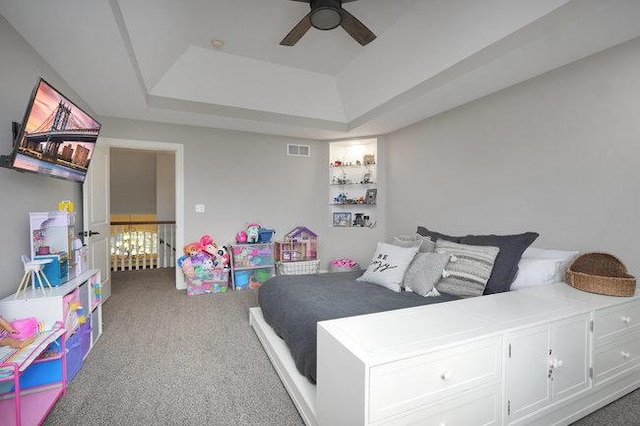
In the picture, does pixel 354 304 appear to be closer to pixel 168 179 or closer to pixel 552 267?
pixel 552 267

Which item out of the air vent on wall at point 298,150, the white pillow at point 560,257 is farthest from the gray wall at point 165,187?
the white pillow at point 560,257

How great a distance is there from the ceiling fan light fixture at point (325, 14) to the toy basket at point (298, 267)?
313cm

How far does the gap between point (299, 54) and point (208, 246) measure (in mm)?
2743

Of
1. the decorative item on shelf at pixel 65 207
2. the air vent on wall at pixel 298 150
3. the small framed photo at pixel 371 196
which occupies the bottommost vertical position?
the decorative item on shelf at pixel 65 207

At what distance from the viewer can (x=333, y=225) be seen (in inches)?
197

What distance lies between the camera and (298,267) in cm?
446

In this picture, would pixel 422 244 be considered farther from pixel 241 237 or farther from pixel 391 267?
pixel 241 237

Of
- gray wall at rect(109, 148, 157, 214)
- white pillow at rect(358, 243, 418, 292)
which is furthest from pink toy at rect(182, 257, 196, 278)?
gray wall at rect(109, 148, 157, 214)

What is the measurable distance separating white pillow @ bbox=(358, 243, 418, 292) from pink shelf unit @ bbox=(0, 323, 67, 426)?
2.22 metres

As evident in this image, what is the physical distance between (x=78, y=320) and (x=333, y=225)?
3.53 meters

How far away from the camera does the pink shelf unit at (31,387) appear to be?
4.61 feet

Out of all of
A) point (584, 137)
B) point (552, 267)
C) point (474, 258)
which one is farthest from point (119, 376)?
point (584, 137)

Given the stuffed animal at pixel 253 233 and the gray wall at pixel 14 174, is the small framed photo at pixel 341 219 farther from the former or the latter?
the gray wall at pixel 14 174

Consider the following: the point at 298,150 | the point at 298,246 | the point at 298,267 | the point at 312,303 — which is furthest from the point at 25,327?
the point at 298,150
